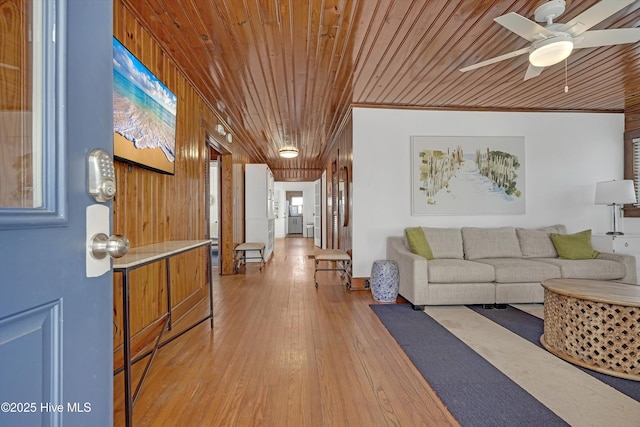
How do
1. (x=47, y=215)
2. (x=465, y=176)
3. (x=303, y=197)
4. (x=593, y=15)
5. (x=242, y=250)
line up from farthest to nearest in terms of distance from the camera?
(x=303, y=197) → (x=242, y=250) → (x=465, y=176) → (x=593, y=15) → (x=47, y=215)

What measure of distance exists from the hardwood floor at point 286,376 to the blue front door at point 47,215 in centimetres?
124

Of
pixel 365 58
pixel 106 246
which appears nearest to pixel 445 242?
pixel 365 58

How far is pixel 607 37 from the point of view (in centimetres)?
226

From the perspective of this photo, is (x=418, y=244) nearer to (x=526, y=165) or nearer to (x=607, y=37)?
(x=526, y=165)

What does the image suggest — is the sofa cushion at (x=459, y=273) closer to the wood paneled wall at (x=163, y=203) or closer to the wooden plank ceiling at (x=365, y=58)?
the wooden plank ceiling at (x=365, y=58)

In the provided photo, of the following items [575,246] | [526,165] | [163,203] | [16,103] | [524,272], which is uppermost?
[526,165]

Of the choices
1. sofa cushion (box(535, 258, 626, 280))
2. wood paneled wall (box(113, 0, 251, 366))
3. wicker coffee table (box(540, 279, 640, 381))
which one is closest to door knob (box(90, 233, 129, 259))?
wood paneled wall (box(113, 0, 251, 366))

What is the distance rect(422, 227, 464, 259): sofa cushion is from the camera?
4.04 meters

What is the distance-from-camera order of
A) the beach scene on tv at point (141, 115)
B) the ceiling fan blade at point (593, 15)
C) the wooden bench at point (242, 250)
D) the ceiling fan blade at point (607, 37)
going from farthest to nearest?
the wooden bench at point (242, 250), the ceiling fan blade at point (607, 37), the beach scene on tv at point (141, 115), the ceiling fan blade at point (593, 15)

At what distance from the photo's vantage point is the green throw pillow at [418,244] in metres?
3.85

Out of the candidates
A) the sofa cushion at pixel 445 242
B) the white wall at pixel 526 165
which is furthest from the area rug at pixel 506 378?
the white wall at pixel 526 165

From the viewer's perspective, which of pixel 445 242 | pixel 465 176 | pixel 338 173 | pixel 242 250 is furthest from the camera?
Answer: pixel 338 173

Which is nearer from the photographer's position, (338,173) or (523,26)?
(523,26)

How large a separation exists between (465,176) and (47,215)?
15.5 ft
